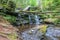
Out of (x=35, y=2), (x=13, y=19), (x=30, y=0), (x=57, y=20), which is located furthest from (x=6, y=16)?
(x=35, y=2)

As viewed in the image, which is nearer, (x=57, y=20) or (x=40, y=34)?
(x=40, y=34)

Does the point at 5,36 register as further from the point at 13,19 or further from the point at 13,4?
the point at 13,4

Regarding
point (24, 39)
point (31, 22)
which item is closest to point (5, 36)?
point (24, 39)

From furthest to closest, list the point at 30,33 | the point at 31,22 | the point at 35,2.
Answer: the point at 35,2
the point at 31,22
the point at 30,33

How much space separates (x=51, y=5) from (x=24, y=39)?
1088cm

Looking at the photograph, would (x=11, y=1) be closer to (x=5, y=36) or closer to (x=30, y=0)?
(x=5, y=36)

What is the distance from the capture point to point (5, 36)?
6727 mm


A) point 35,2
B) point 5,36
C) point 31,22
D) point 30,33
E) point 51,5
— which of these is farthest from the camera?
point 35,2

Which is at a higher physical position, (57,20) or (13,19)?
(13,19)

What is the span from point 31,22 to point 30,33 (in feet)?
9.96

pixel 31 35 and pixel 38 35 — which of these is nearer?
pixel 38 35

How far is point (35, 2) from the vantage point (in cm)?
1923

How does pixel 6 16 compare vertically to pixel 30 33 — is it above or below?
above

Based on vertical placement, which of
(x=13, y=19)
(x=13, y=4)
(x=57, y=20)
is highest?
(x=13, y=4)
